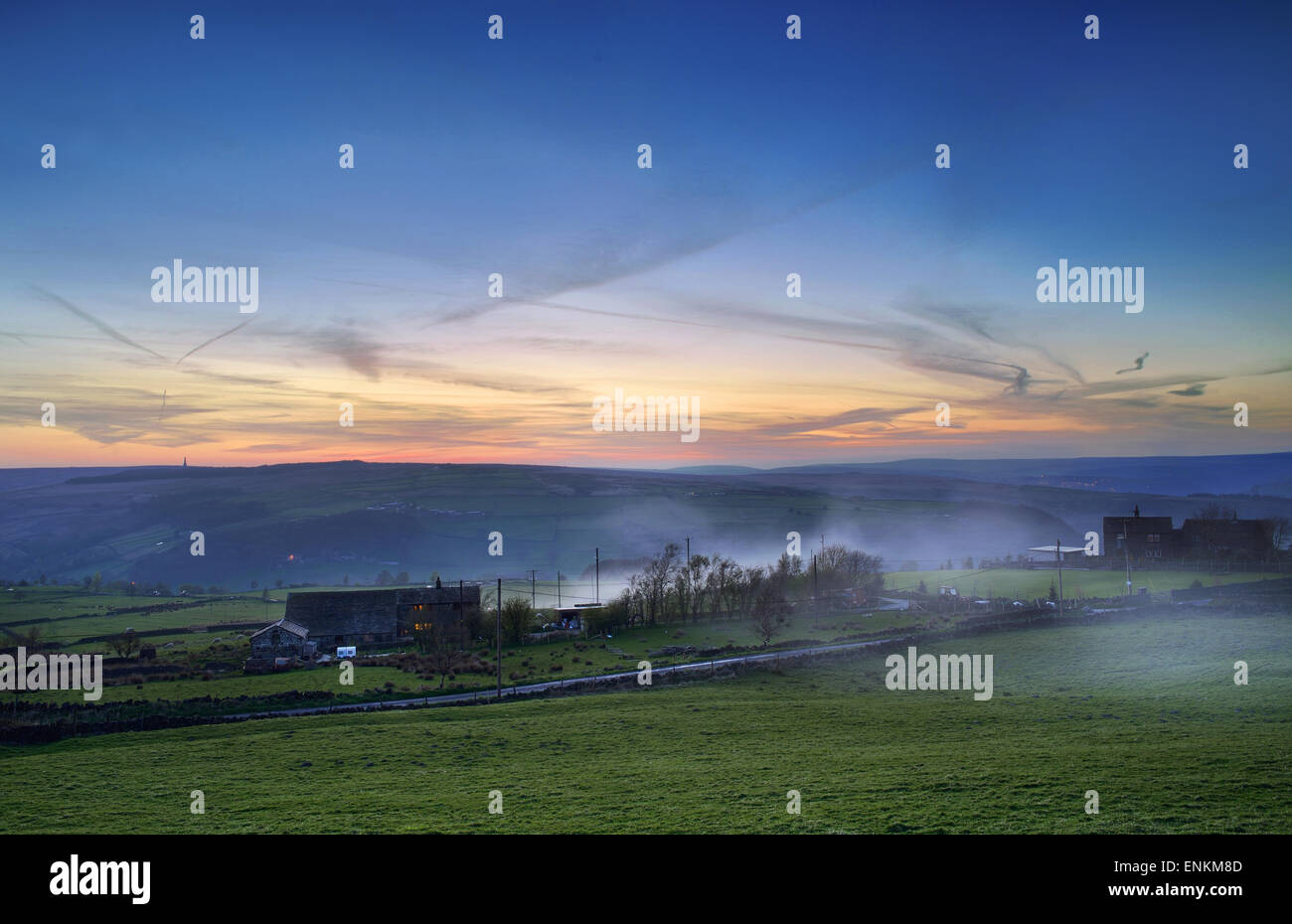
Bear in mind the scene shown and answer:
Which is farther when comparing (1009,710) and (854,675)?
(854,675)

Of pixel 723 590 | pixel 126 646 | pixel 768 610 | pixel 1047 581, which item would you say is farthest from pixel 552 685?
pixel 1047 581

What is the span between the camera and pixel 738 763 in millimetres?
31766

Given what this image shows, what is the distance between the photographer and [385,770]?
3241 centimetres

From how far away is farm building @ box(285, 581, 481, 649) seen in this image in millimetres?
87500

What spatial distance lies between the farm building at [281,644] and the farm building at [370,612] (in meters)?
5.31

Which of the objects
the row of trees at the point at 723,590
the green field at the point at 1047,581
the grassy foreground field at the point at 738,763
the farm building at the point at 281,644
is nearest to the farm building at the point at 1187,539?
the green field at the point at 1047,581

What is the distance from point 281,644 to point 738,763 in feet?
213

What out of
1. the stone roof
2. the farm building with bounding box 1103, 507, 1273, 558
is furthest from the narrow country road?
the farm building with bounding box 1103, 507, 1273, 558

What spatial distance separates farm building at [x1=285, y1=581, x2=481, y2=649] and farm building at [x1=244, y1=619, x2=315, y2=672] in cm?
531

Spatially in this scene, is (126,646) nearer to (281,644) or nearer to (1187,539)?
(281,644)
